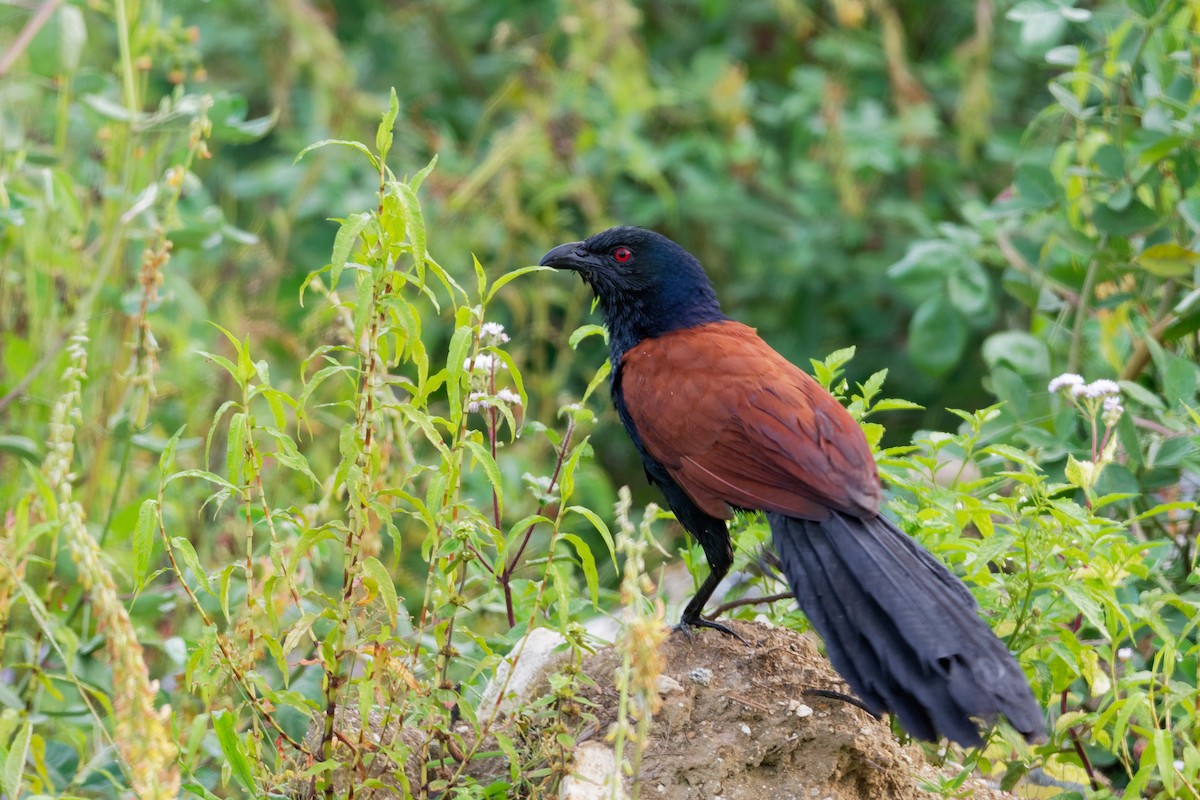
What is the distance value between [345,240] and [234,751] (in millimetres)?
823

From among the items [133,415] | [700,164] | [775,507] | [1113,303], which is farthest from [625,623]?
[700,164]

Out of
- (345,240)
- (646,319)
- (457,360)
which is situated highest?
(345,240)

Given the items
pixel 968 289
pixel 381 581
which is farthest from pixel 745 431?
pixel 968 289

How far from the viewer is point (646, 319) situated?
3305 mm

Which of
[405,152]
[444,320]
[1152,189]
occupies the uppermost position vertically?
[1152,189]

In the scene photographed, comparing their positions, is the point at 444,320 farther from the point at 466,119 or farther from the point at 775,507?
the point at 775,507

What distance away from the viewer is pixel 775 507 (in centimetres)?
258

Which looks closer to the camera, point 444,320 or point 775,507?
point 775,507

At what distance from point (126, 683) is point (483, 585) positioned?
1.34 metres

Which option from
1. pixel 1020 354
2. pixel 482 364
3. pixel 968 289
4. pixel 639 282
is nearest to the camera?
pixel 482 364

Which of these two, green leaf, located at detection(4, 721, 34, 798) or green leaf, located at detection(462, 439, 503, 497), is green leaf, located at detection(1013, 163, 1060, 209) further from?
green leaf, located at detection(4, 721, 34, 798)

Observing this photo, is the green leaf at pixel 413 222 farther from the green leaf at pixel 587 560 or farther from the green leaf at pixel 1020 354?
the green leaf at pixel 1020 354

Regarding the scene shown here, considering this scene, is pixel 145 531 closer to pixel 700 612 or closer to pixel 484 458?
pixel 484 458

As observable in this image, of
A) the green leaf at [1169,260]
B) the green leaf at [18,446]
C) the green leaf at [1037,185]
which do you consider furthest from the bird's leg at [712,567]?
the green leaf at [18,446]
